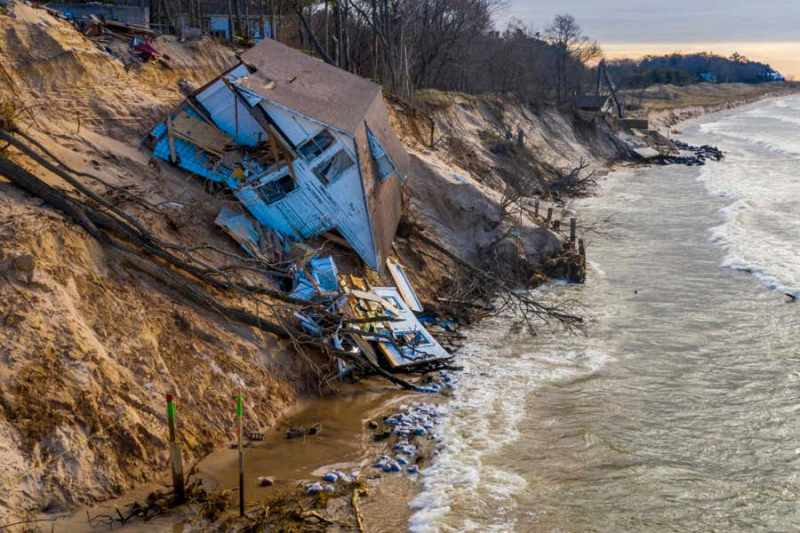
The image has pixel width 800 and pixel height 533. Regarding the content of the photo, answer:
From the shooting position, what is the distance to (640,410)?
12117 mm

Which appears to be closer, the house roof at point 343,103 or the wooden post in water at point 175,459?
the wooden post in water at point 175,459

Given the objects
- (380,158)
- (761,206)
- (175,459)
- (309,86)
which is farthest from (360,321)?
(761,206)

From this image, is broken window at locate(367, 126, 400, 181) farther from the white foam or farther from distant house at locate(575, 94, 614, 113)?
distant house at locate(575, 94, 614, 113)

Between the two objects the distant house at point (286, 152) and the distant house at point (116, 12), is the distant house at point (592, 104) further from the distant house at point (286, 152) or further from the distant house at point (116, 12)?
the distant house at point (286, 152)

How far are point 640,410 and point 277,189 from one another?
25.8 feet

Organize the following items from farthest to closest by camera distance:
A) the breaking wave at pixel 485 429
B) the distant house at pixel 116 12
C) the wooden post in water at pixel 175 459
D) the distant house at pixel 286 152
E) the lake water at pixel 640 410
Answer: the distant house at pixel 116 12
the distant house at pixel 286 152
the lake water at pixel 640 410
the breaking wave at pixel 485 429
the wooden post in water at pixel 175 459

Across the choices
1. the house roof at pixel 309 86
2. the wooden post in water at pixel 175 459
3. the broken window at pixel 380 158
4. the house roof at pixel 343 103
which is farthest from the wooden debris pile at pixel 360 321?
the wooden post in water at pixel 175 459

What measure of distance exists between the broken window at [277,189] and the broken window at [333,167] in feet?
1.87

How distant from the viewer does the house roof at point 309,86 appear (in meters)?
15.2

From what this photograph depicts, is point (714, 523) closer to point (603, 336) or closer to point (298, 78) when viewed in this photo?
point (603, 336)

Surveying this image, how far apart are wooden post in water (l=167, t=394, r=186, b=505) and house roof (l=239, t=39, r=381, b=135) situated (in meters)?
7.93

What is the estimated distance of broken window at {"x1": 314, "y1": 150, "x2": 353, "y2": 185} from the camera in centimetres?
1509

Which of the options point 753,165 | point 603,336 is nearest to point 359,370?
point 603,336

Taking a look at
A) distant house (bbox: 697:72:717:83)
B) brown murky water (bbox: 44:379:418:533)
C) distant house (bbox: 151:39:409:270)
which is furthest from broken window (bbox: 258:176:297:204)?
distant house (bbox: 697:72:717:83)
